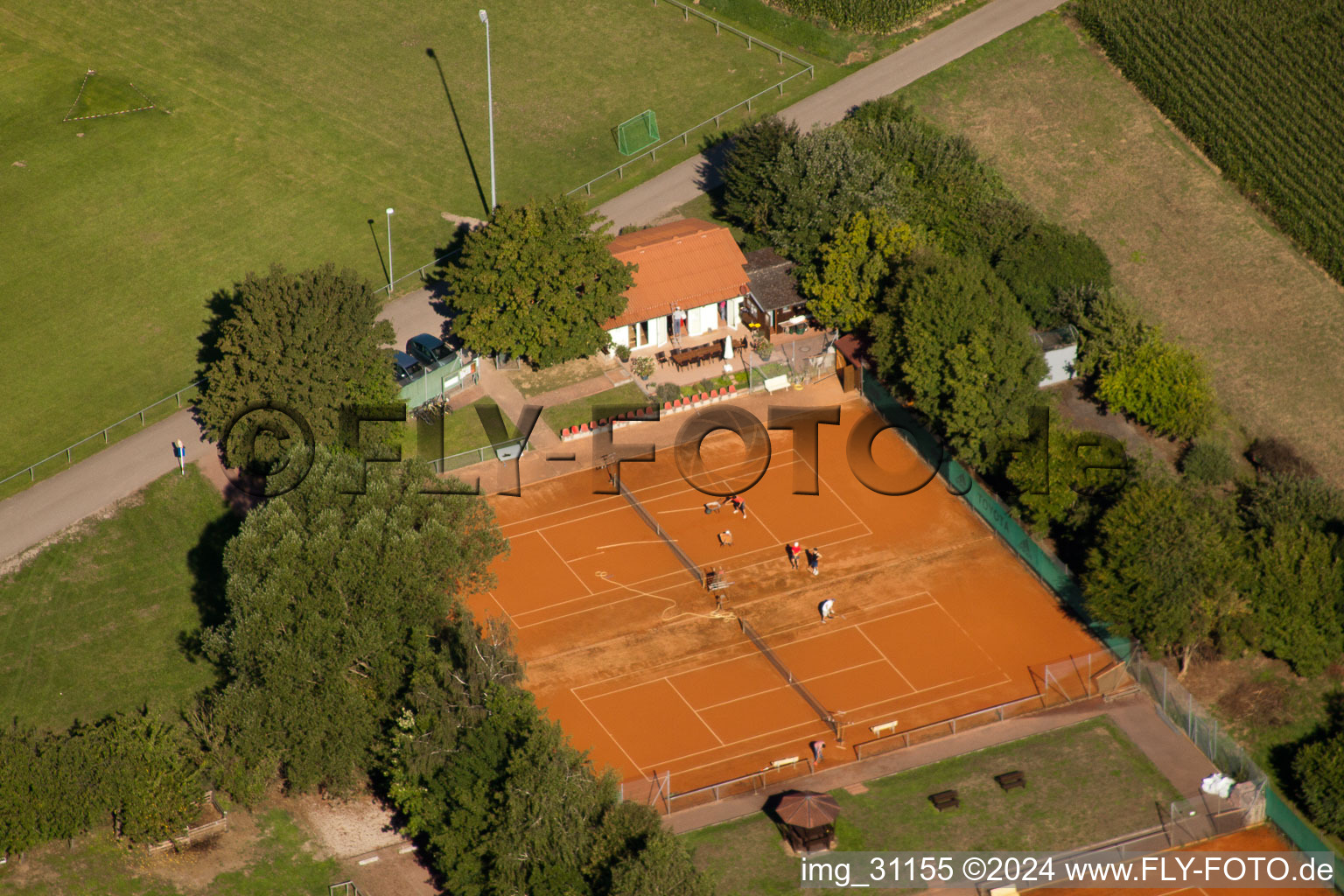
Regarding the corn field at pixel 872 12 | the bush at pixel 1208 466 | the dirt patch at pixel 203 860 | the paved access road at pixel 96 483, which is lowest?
the bush at pixel 1208 466

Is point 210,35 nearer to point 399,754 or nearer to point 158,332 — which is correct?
point 158,332

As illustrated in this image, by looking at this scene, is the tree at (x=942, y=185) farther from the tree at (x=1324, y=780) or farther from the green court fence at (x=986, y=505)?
the tree at (x=1324, y=780)

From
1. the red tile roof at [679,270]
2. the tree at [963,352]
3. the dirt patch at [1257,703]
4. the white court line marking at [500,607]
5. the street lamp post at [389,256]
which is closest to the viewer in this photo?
the dirt patch at [1257,703]

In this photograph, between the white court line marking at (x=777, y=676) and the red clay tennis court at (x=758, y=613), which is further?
the white court line marking at (x=777, y=676)

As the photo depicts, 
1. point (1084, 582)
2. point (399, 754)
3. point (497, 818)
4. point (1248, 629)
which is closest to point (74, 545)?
point (399, 754)

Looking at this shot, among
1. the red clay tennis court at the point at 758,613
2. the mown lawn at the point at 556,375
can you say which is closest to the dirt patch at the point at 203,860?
the red clay tennis court at the point at 758,613

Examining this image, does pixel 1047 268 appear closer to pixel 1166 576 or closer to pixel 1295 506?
pixel 1295 506

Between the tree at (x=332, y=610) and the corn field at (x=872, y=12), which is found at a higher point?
the corn field at (x=872, y=12)
